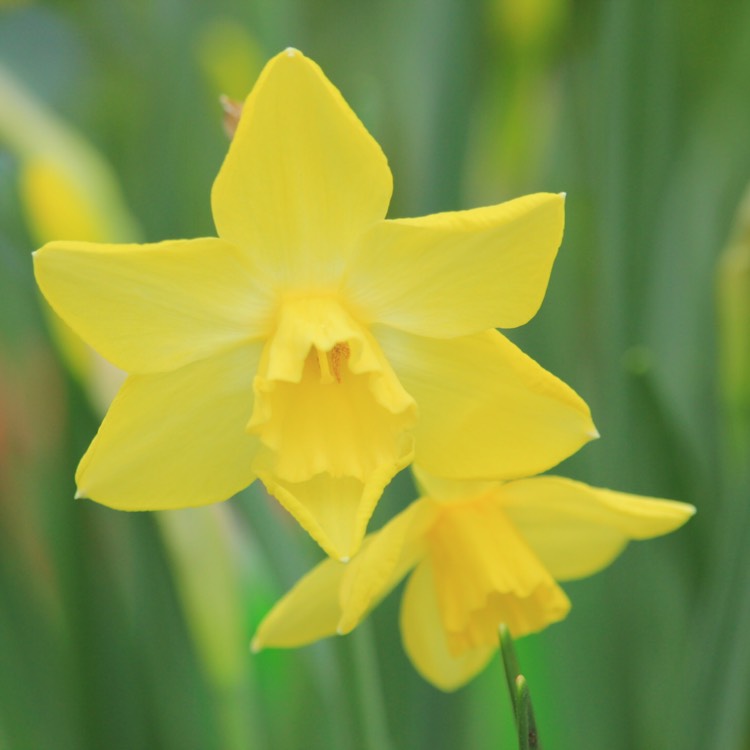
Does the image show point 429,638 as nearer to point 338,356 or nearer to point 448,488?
point 448,488

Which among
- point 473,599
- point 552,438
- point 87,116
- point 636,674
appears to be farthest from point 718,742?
point 87,116

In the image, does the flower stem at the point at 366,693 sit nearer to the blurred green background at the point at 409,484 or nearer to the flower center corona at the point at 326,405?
the blurred green background at the point at 409,484

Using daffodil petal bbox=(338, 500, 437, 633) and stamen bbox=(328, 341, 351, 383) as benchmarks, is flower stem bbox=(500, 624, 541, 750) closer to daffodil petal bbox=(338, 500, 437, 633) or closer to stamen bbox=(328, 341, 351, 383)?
daffodil petal bbox=(338, 500, 437, 633)

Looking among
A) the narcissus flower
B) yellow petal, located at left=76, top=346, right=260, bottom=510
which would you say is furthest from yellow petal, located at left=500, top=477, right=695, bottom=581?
yellow petal, located at left=76, top=346, right=260, bottom=510

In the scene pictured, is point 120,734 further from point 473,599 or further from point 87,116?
point 87,116

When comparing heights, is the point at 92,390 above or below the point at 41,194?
below
